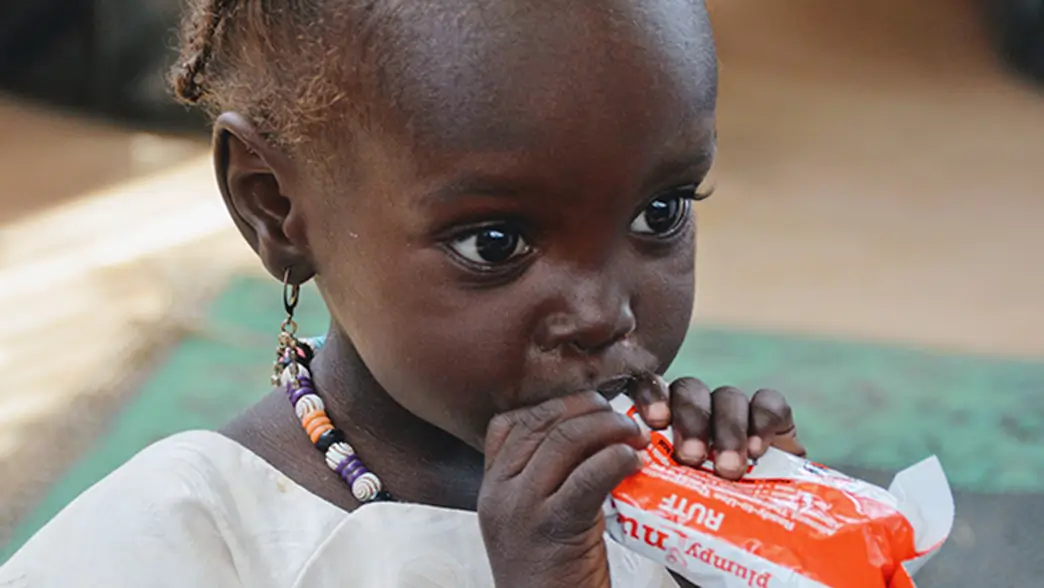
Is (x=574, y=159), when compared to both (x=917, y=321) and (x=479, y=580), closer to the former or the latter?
(x=479, y=580)

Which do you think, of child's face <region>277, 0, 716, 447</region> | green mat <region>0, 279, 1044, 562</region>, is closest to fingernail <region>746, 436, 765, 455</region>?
child's face <region>277, 0, 716, 447</region>

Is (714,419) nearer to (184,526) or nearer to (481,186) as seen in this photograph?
(481,186)

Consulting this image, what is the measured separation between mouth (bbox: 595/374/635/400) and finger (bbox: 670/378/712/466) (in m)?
0.06

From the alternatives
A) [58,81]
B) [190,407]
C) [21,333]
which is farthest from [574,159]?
[58,81]

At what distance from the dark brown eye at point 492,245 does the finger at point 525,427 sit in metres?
0.09

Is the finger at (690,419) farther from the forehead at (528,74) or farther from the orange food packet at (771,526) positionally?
the forehead at (528,74)

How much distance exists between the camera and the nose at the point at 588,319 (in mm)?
658

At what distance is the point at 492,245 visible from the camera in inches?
26.2

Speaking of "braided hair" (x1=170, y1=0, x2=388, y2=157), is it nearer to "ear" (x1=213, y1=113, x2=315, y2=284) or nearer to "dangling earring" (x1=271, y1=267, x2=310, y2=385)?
"ear" (x1=213, y1=113, x2=315, y2=284)

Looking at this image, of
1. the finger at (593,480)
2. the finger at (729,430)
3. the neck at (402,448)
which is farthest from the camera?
the neck at (402,448)

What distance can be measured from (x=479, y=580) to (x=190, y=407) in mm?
1056

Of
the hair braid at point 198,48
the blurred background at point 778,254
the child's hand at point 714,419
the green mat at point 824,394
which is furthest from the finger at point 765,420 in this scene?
the green mat at point 824,394

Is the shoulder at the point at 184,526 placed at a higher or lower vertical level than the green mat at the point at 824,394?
lower

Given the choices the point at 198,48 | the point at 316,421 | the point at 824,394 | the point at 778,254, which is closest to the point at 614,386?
the point at 316,421
